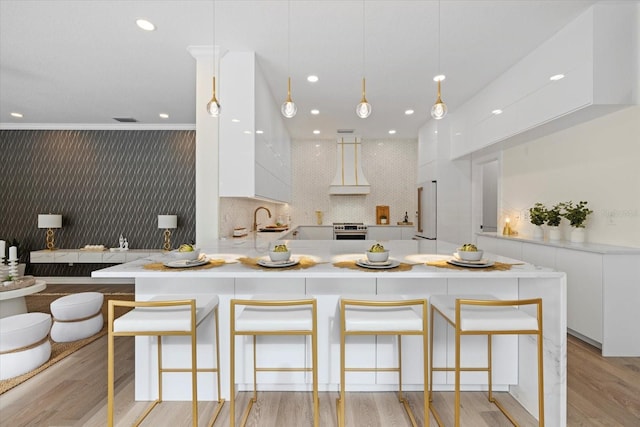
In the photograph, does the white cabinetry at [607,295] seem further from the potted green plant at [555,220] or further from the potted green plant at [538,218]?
the potted green plant at [538,218]

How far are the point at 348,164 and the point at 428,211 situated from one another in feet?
6.15

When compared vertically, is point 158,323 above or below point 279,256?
below

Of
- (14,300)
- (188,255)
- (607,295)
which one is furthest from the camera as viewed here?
(14,300)

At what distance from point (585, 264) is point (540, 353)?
1.60 meters

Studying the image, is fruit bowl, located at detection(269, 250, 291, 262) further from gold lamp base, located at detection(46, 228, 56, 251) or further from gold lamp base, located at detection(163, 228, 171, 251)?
gold lamp base, located at detection(46, 228, 56, 251)

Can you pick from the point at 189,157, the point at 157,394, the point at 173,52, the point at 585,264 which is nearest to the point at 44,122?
the point at 189,157

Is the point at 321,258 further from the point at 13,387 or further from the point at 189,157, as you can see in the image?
the point at 189,157

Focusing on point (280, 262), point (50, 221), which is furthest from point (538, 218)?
point (50, 221)

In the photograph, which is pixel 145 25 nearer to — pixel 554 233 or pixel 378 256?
pixel 378 256

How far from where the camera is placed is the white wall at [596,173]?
2607mm

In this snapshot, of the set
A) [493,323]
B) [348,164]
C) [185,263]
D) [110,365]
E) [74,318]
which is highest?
[348,164]

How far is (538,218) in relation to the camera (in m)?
3.43

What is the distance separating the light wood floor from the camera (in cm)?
175

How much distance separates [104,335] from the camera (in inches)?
117
